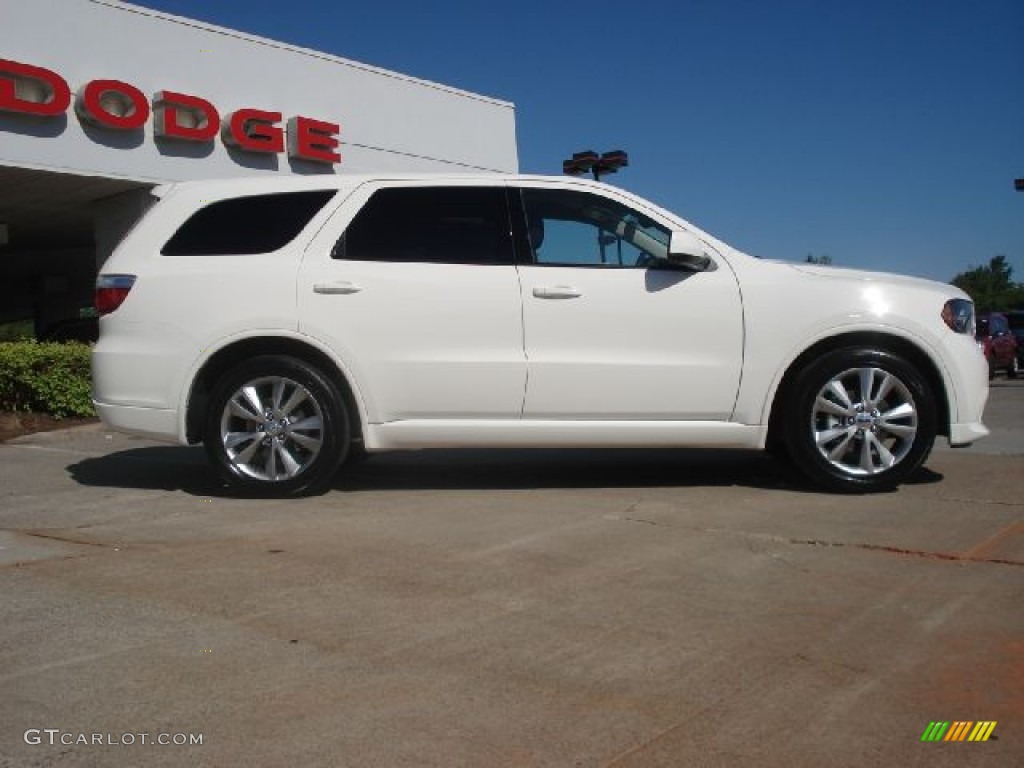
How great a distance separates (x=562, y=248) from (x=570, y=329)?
50 cm

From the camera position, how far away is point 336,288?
5.44 metres

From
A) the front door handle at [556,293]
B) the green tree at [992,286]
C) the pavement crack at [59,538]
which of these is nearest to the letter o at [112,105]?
the pavement crack at [59,538]

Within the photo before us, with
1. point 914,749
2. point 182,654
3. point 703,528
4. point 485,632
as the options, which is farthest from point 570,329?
point 914,749

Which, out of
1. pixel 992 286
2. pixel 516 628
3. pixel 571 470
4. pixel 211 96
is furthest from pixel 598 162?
pixel 992 286

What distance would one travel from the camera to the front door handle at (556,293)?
544cm

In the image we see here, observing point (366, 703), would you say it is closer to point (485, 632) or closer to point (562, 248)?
point (485, 632)

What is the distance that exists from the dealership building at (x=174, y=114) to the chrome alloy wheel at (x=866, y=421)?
11.0 meters

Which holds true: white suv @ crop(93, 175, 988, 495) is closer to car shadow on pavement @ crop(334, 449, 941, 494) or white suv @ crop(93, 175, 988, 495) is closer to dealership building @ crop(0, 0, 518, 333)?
car shadow on pavement @ crop(334, 449, 941, 494)

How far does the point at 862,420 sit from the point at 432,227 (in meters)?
2.70

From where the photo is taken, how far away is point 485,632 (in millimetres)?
3166

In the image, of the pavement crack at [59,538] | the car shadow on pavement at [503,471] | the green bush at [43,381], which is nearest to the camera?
the pavement crack at [59,538]

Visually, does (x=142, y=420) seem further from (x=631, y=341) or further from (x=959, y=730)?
(x=959, y=730)

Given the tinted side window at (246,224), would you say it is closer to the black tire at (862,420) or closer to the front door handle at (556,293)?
the front door handle at (556,293)

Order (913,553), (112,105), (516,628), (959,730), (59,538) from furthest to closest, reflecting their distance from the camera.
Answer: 1. (112,105)
2. (59,538)
3. (913,553)
4. (516,628)
5. (959,730)
